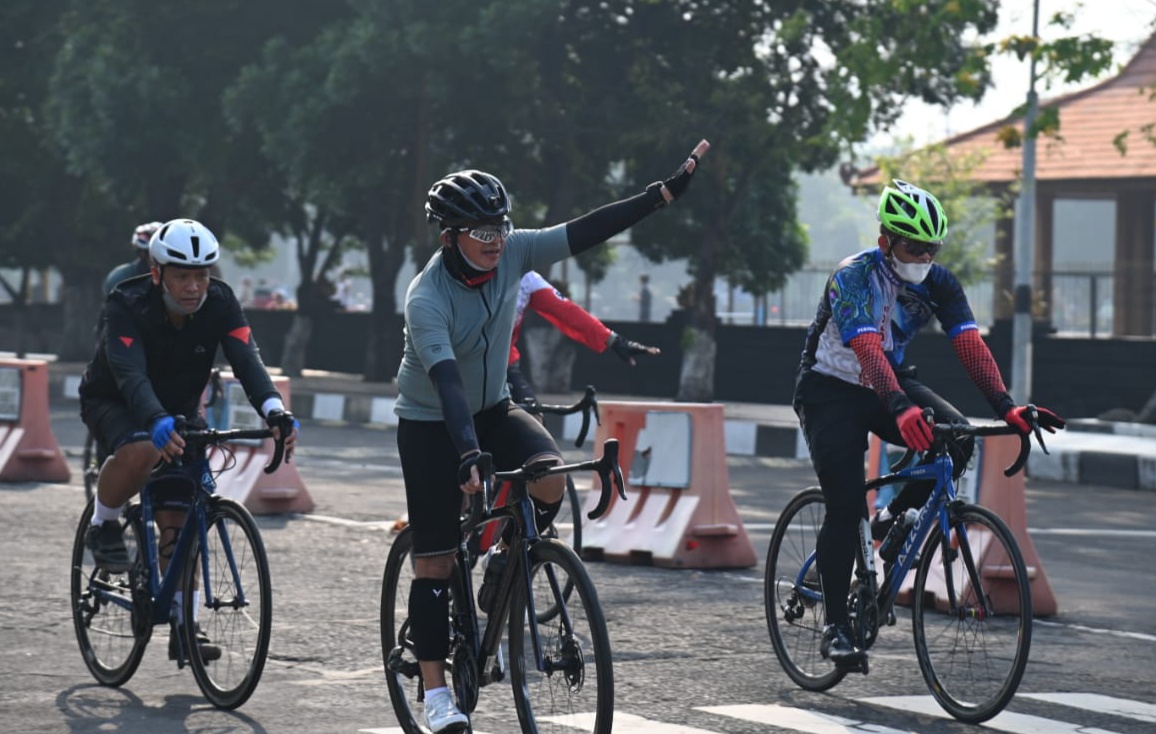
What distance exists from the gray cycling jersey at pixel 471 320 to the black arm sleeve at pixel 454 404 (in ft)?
0.43

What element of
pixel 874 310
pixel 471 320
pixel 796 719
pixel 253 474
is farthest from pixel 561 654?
pixel 253 474

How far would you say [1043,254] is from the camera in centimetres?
3578

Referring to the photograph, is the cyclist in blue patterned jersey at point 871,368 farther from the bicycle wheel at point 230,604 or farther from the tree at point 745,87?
the tree at point 745,87

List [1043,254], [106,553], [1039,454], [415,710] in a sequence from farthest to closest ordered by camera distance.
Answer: [1043,254] → [1039,454] → [106,553] → [415,710]

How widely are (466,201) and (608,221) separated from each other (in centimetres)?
48

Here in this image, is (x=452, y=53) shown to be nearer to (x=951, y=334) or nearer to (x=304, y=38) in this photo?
(x=304, y=38)

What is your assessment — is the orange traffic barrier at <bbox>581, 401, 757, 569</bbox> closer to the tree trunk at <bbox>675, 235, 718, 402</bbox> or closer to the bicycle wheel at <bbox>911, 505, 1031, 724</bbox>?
the bicycle wheel at <bbox>911, 505, 1031, 724</bbox>

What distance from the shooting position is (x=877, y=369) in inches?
267

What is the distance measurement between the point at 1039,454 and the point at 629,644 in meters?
10.8

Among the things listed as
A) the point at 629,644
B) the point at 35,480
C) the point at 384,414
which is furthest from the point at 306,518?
the point at 384,414

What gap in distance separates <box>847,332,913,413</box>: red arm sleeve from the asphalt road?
3.49 feet

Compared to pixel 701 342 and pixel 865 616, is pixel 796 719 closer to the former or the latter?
pixel 865 616

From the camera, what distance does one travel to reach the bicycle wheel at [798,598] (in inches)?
289

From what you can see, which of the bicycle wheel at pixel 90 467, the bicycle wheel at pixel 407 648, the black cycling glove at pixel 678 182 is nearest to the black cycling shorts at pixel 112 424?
the bicycle wheel at pixel 407 648
